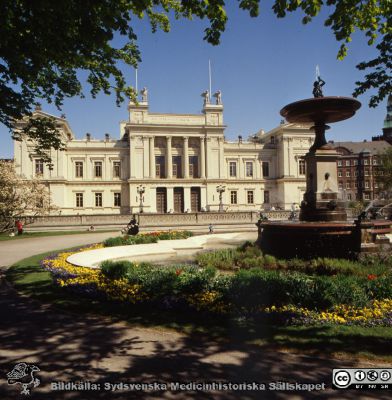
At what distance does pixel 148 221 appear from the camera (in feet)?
111

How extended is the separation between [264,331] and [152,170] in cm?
4487

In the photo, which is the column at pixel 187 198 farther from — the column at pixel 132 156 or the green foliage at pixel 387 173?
the green foliage at pixel 387 173

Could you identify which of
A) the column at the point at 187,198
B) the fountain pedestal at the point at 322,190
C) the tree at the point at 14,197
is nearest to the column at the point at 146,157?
the column at the point at 187,198

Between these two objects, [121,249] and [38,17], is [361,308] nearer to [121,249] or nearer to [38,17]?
[38,17]

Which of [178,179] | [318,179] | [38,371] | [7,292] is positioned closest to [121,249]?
[7,292]

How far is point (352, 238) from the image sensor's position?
9.94 metres

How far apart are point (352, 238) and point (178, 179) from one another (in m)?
40.5

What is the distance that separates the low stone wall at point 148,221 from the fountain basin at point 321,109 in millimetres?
21711

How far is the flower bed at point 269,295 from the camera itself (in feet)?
18.8

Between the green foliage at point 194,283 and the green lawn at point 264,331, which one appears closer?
the green lawn at point 264,331

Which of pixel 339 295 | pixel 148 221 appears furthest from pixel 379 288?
pixel 148 221

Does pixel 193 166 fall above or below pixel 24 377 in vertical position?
above

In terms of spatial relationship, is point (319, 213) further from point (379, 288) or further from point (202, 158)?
point (202, 158)

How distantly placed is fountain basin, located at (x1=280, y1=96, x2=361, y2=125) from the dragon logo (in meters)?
11.0
